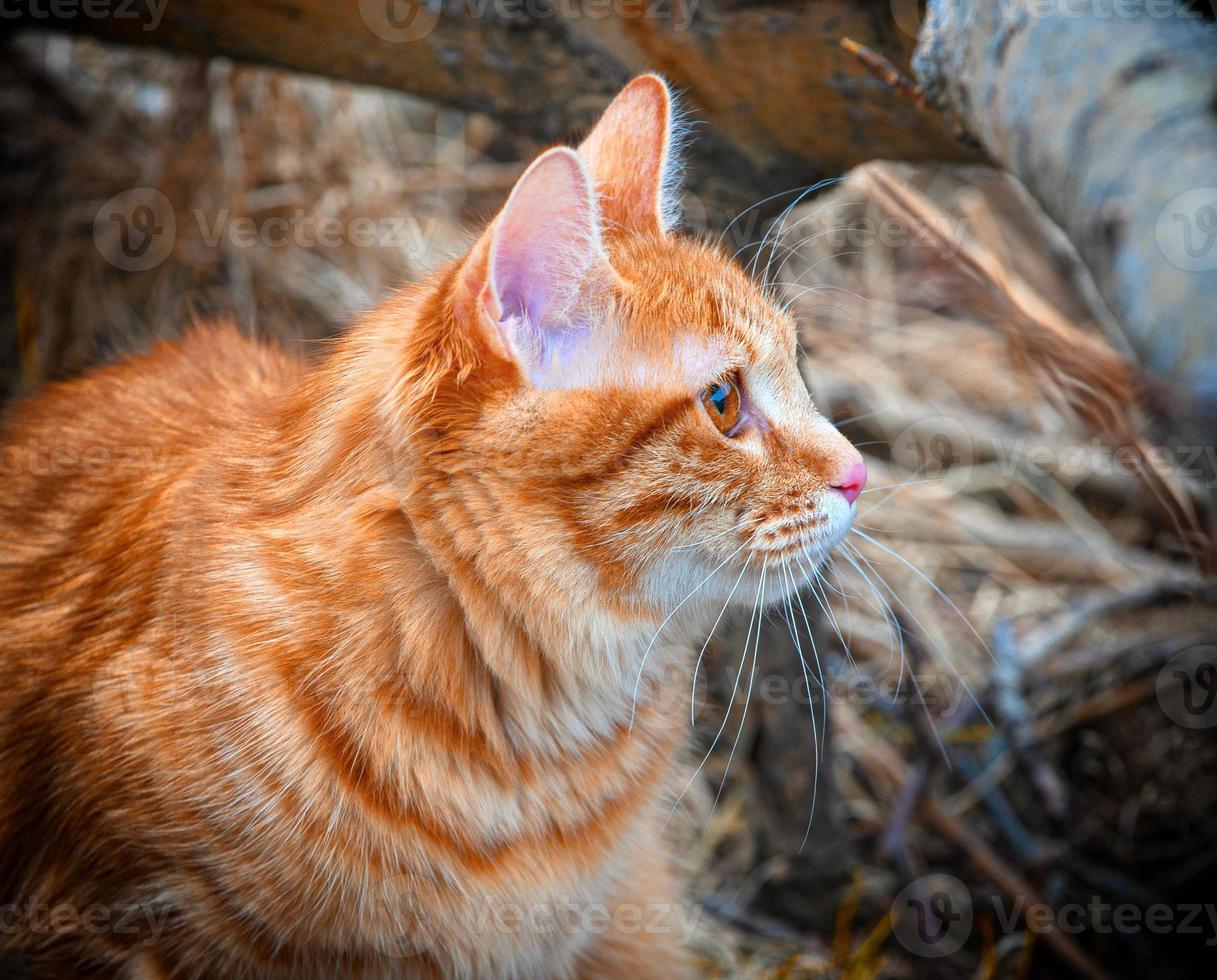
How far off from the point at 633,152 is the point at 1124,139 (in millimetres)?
824

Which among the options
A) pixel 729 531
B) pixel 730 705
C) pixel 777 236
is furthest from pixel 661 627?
pixel 777 236

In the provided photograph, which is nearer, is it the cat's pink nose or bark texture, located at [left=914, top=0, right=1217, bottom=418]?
bark texture, located at [left=914, top=0, right=1217, bottom=418]

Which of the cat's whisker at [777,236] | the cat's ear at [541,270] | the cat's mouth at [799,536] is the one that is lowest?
the cat's mouth at [799,536]

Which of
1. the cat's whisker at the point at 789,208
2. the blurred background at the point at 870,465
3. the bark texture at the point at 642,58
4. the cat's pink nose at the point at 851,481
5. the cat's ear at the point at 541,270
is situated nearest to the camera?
the cat's ear at the point at 541,270

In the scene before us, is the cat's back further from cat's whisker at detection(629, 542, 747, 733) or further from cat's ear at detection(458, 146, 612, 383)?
cat's whisker at detection(629, 542, 747, 733)

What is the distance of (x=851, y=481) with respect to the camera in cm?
162

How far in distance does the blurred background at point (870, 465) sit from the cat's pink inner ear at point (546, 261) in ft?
1.68

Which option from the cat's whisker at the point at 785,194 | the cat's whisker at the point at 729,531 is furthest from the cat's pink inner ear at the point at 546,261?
the cat's whisker at the point at 785,194

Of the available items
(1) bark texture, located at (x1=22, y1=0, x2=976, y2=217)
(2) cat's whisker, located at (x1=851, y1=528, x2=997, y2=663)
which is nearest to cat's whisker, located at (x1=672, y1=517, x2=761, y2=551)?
(2) cat's whisker, located at (x1=851, y1=528, x2=997, y2=663)

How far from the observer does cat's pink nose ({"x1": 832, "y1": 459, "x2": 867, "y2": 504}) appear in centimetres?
160

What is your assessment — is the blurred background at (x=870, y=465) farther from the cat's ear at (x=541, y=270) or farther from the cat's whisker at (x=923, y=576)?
the cat's ear at (x=541, y=270)

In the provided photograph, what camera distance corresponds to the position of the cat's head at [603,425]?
56.8 inches

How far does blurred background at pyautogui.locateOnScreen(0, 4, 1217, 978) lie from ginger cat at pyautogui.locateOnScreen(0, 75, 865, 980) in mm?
389

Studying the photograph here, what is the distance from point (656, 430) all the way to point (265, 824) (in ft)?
2.57
